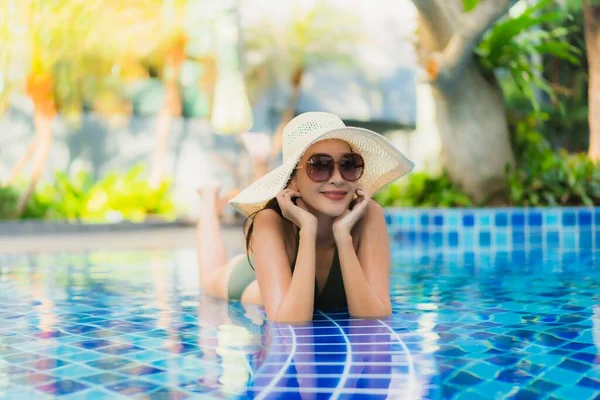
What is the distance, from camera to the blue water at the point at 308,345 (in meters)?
2.31

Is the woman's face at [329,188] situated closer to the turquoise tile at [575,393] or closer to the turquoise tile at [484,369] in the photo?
the turquoise tile at [484,369]

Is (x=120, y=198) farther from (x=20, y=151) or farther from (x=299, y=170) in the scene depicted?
(x=299, y=170)

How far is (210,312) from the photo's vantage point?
418 centimetres

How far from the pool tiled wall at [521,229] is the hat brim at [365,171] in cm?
494

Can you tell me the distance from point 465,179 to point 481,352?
7.12 m

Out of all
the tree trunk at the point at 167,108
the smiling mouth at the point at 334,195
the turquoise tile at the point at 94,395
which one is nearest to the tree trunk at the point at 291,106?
the tree trunk at the point at 167,108

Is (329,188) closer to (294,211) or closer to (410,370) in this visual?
(294,211)

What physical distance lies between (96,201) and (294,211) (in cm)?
1300

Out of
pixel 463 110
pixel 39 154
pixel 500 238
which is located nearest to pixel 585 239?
pixel 500 238

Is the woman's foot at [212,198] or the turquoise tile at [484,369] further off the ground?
the woman's foot at [212,198]

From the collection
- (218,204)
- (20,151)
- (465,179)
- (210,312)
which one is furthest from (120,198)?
(210,312)

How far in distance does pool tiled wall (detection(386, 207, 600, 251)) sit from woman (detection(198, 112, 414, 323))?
504 cm

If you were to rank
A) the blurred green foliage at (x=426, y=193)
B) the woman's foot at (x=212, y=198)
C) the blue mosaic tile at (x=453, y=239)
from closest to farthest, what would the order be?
1. the woman's foot at (x=212, y=198)
2. the blue mosaic tile at (x=453, y=239)
3. the blurred green foliage at (x=426, y=193)

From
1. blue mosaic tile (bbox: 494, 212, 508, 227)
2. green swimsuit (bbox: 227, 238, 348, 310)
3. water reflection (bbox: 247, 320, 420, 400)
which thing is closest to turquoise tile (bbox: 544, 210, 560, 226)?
blue mosaic tile (bbox: 494, 212, 508, 227)
